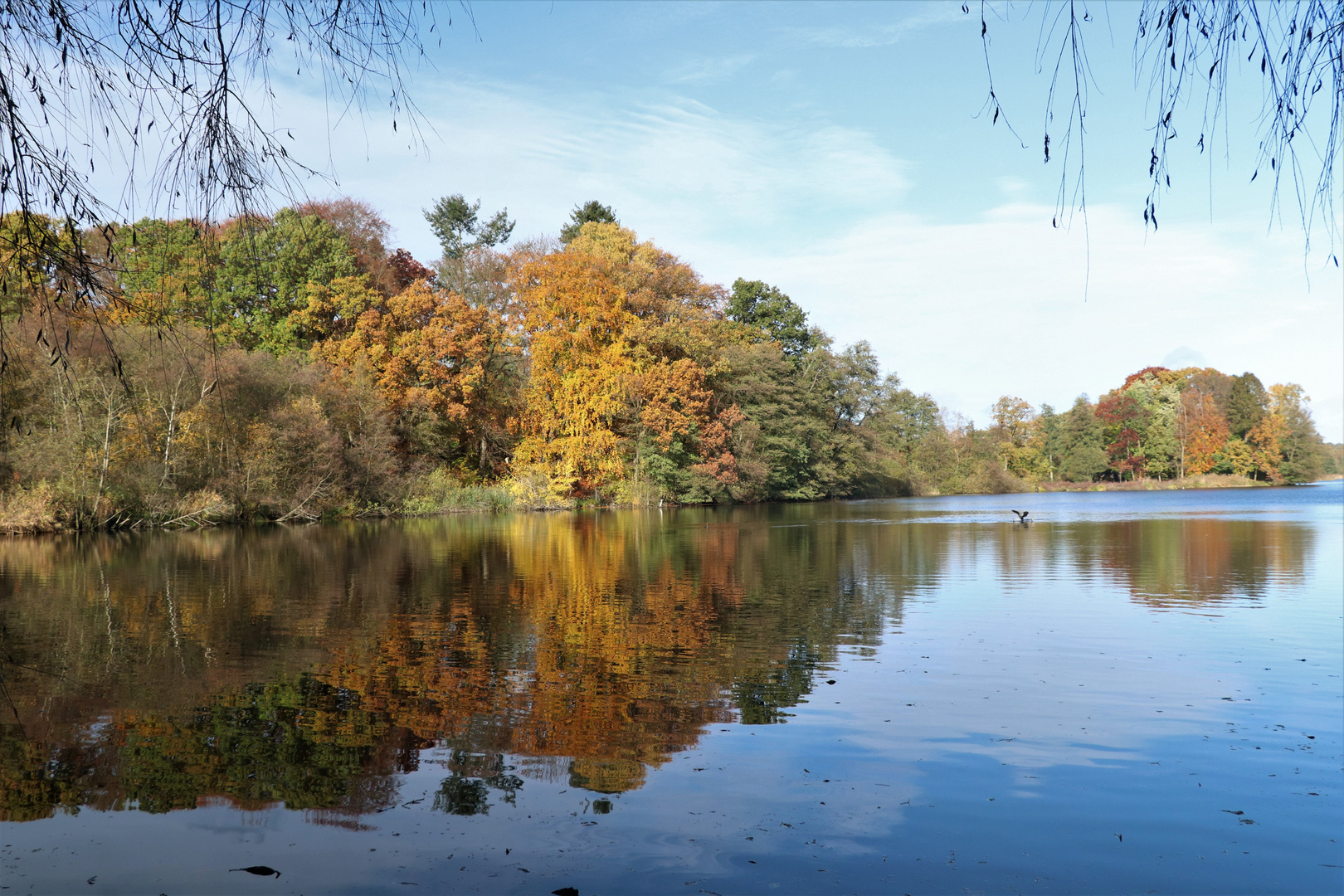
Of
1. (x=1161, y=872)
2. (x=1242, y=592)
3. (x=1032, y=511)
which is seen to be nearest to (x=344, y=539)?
(x=1242, y=592)

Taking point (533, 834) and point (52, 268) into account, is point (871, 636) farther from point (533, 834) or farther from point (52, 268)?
point (52, 268)

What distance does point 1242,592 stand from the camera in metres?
13.5

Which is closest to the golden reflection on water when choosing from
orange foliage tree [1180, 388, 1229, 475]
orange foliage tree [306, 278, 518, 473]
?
orange foliage tree [306, 278, 518, 473]

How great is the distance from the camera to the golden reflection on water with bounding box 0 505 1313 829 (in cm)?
539

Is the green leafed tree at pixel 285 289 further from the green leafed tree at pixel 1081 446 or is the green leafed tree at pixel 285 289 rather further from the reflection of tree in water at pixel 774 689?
Result: the green leafed tree at pixel 1081 446

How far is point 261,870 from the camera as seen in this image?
4090 millimetres

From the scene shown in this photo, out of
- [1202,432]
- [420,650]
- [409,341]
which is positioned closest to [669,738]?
[420,650]

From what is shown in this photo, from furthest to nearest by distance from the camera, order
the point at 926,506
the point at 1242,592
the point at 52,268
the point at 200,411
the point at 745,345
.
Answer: the point at 745,345 < the point at 926,506 < the point at 200,411 < the point at 1242,592 < the point at 52,268

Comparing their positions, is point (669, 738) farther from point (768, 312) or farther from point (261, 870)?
point (768, 312)

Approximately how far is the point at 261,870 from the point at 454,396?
35702 mm

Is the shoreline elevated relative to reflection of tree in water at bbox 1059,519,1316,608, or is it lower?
elevated

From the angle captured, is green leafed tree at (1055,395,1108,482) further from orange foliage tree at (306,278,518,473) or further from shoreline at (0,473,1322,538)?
orange foliage tree at (306,278,518,473)

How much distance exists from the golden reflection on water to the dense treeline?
2851mm

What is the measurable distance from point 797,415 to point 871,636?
41.9 m
